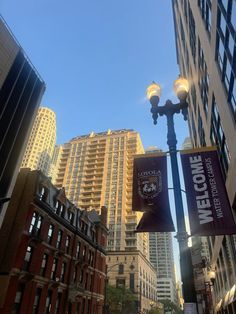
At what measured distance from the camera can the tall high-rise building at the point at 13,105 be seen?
25578 millimetres

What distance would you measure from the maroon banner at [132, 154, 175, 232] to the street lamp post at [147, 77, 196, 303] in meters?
0.54

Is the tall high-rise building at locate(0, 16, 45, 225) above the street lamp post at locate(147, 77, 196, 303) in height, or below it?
above

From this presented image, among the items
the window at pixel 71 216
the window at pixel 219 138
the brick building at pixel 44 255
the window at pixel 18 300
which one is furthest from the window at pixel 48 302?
the window at pixel 219 138

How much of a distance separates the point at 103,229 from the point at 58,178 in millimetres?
81485

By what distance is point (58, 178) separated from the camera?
422 feet

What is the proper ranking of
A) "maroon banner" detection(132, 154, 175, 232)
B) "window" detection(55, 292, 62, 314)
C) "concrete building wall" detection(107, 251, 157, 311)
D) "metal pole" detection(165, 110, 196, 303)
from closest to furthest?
"metal pole" detection(165, 110, 196, 303) → "maroon banner" detection(132, 154, 175, 232) → "window" detection(55, 292, 62, 314) → "concrete building wall" detection(107, 251, 157, 311)

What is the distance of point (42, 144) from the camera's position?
585ft

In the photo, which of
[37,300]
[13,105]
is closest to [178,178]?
[13,105]

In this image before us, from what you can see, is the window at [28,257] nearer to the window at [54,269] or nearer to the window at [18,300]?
the window at [18,300]

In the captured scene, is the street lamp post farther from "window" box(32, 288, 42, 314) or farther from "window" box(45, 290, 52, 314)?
"window" box(45, 290, 52, 314)

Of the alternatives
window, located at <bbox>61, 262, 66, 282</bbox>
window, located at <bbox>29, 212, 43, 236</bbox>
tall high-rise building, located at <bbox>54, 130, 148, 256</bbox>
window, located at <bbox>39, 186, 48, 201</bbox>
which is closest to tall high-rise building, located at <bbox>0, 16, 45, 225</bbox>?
window, located at <bbox>29, 212, 43, 236</bbox>

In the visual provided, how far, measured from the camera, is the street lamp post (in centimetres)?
573

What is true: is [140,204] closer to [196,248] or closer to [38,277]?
[196,248]

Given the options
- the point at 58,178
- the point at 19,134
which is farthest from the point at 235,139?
the point at 58,178
